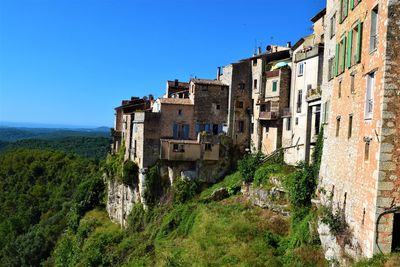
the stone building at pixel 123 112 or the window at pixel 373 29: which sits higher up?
the window at pixel 373 29

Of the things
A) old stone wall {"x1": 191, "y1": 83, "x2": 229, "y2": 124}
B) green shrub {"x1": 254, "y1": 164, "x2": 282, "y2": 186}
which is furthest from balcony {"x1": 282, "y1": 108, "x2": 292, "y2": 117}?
old stone wall {"x1": 191, "y1": 83, "x2": 229, "y2": 124}

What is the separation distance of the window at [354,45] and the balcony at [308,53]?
51.3 feet

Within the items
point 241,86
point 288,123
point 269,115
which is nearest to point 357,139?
point 288,123

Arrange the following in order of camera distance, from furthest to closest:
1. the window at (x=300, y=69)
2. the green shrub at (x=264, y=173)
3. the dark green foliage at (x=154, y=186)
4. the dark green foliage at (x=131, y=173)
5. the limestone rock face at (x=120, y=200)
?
the limestone rock face at (x=120, y=200) < the dark green foliage at (x=131, y=173) < the dark green foliage at (x=154, y=186) < the window at (x=300, y=69) < the green shrub at (x=264, y=173)

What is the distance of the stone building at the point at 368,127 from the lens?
666 inches

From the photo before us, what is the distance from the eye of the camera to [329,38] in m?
30.1

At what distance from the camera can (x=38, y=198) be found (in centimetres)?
10294

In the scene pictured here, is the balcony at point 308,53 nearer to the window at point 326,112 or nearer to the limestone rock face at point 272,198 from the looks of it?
the window at point 326,112

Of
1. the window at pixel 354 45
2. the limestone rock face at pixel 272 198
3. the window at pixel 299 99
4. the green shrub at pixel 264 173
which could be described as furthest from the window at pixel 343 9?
the window at pixel 299 99

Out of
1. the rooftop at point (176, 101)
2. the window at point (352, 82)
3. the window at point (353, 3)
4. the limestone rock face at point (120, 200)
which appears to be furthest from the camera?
the limestone rock face at point (120, 200)

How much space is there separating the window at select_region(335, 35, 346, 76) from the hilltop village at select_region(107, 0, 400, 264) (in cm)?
6

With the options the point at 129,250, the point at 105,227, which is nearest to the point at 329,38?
the point at 129,250

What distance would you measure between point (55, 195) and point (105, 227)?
51.3 metres

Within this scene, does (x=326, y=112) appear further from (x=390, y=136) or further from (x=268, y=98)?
(x=268, y=98)
